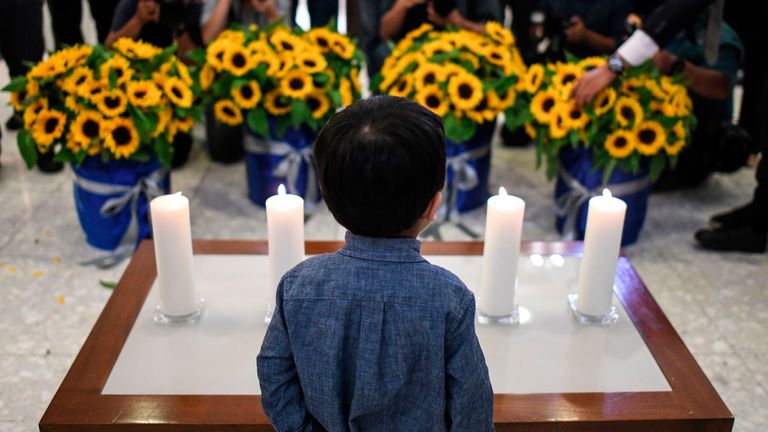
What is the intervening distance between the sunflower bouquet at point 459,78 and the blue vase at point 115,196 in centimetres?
72

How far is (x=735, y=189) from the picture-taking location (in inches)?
106

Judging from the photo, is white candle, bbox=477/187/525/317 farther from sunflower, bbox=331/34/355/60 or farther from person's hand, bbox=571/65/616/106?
sunflower, bbox=331/34/355/60

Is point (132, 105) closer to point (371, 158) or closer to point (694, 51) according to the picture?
point (371, 158)

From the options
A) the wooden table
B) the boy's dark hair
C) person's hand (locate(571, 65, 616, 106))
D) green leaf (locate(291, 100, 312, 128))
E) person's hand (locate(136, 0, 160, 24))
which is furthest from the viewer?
person's hand (locate(136, 0, 160, 24))

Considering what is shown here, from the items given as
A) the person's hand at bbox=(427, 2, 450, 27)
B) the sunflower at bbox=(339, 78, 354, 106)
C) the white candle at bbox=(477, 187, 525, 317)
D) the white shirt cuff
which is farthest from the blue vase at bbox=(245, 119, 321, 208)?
the white candle at bbox=(477, 187, 525, 317)

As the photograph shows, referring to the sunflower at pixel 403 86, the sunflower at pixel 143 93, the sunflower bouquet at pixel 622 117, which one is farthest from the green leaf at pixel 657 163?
the sunflower at pixel 143 93

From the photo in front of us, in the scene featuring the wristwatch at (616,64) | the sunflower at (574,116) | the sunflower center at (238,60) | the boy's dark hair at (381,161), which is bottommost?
the sunflower at (574,116)

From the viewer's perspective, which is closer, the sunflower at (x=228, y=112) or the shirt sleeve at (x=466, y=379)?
the shirt sleeve at (x=466, y=379)

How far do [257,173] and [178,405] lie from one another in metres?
1.44

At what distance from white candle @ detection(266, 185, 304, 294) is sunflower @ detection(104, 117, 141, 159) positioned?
87 cm

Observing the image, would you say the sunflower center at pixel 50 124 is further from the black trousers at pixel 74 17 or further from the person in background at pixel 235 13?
the black trousers at pixel 74 17

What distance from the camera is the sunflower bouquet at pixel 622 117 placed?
201cm

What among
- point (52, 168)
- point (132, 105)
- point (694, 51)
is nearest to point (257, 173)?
point (132, 105)

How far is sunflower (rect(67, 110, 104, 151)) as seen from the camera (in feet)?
6.21
